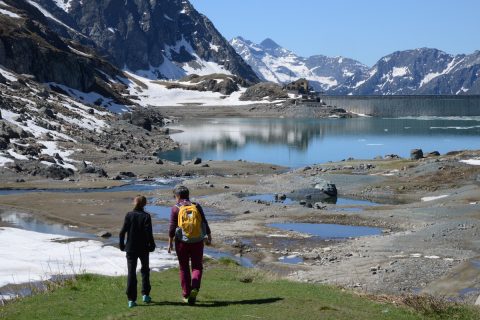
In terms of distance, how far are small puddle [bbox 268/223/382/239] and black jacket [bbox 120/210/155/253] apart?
74.9 ft

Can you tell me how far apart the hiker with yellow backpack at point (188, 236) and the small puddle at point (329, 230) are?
22366mm

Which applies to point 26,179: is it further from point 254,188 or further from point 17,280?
point 17,280

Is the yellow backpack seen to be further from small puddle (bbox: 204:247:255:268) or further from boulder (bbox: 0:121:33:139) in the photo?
boulder (bbox: 0:121:33:139)

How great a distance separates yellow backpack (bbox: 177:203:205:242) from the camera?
1502 cm

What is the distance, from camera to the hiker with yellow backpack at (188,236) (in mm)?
15039

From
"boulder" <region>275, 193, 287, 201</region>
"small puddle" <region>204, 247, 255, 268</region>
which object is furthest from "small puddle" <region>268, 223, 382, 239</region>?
"boulder" <region>275, 193, 287, 201</region>

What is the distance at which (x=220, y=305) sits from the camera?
15.0m

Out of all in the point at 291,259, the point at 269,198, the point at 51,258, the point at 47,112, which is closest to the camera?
the point at 51,258

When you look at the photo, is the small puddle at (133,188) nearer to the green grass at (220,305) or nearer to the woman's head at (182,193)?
the green grass at (220,305)

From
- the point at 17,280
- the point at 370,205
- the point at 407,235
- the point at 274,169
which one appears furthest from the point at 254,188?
the point at 17,280

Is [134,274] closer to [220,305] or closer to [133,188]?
[220,305]

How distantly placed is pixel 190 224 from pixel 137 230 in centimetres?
118

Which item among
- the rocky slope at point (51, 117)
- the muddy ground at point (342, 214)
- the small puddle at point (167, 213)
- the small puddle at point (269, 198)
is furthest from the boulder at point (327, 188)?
the rocky slope at point (51, 117)

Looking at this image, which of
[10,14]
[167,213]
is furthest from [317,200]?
[10,14]
